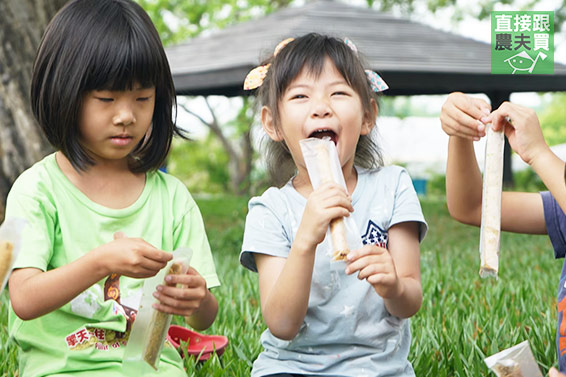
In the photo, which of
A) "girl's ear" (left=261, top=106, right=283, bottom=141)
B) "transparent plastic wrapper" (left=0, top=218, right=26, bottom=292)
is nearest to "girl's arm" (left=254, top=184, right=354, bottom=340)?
"girl's ear" (left=261, top=106, right=283, bottom=141)

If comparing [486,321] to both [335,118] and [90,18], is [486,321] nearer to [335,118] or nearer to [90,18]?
[335,118]

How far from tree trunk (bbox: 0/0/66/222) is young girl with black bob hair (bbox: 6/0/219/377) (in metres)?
3.88

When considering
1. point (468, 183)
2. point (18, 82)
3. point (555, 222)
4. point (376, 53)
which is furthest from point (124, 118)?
point (376, 53)

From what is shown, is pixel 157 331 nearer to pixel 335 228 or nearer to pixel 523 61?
pixel 335 228

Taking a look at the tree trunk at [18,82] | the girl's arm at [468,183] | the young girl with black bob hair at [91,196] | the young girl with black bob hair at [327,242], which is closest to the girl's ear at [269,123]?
the young girl with black bob hair at [327,242]

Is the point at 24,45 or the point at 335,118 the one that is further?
the point at 24,45

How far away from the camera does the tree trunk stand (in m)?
5.65

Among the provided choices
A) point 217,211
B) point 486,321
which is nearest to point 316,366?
point 486,321

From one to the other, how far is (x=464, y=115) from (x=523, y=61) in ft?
3.65

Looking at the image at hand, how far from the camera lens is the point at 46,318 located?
6.65ft

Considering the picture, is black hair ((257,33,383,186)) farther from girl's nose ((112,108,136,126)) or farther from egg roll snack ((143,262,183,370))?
egg roll snack ((143,262,183,370))

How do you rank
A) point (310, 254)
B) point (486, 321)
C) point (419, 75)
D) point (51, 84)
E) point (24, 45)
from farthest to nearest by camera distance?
1. point (419, 75)
2. point (24, 45)
3. point (486, 321)
4. point (51, 84)
5. point (310, 254)

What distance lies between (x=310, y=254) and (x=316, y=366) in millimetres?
370

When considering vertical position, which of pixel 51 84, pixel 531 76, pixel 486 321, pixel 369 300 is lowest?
pixel 531 76
